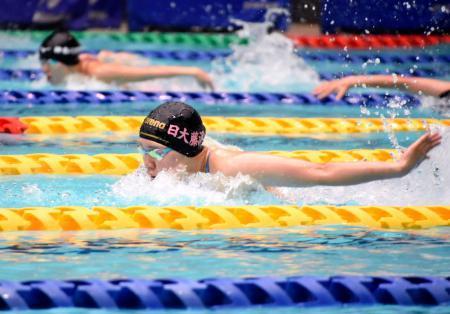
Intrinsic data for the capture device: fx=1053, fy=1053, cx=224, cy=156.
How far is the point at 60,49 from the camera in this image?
345 inches

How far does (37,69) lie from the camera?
10.5 metres

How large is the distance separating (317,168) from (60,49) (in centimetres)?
451

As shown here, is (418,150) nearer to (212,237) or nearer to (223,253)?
(223,253)

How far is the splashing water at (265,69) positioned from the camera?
991 centimetres

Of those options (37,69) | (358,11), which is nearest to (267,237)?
(37,69)

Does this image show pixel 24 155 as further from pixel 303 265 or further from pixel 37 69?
pixel 37 69

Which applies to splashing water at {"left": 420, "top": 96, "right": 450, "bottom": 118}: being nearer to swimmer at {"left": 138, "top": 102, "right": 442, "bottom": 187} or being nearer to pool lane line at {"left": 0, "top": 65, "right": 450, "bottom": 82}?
pool lane line at {"left": 0, "top": 65, "right": 450, "bottom": 82}

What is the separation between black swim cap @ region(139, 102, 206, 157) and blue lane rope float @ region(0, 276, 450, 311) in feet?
4.61

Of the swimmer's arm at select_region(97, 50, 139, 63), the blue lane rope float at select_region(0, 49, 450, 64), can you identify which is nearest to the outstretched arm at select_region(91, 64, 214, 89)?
the swimmer's arm at select_region(97, 50, 139, 63)

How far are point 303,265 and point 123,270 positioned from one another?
732mm


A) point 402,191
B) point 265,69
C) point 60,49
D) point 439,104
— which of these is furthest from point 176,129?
point 265,69

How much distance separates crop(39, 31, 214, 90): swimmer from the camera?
28.2 ft

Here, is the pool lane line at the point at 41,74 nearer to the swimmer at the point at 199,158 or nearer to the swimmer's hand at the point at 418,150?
the swimmer at the point at 199,158

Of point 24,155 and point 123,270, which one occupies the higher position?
point 24,155
